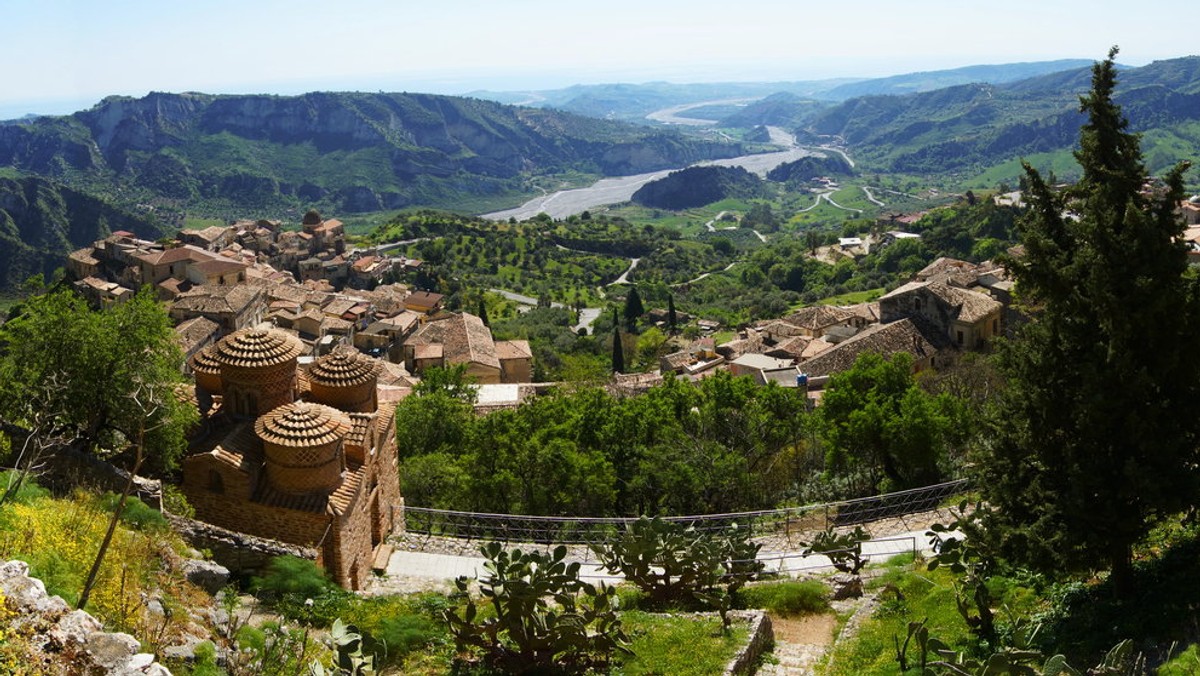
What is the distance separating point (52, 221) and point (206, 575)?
154 m

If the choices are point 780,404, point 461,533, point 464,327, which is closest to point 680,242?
point 464,327

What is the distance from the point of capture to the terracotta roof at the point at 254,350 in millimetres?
20359

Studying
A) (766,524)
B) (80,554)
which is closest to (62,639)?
(80,554)

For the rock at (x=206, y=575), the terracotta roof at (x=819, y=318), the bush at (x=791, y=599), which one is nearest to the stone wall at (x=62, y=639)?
the rock at (x=206, y=575)

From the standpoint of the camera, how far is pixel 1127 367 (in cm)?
1304

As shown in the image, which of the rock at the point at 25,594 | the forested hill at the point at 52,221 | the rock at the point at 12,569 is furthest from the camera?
the forested hill at the point at 52,221

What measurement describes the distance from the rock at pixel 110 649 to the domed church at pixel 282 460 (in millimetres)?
8332

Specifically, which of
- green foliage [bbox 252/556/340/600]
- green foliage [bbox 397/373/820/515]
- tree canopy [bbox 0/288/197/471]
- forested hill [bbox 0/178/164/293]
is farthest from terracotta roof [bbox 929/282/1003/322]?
forested hill [bbox 0/178/164/293]

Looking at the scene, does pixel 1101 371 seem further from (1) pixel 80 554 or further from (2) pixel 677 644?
(1) pixel 80 554

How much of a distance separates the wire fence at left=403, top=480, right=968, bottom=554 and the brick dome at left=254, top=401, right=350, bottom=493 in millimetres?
4248

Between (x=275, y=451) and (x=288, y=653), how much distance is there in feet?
→ 22.8

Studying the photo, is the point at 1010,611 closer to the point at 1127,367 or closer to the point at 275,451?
the point at 1127,367

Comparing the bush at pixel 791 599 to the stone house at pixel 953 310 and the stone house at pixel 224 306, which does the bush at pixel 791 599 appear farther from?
the stone house at pixel 224 306

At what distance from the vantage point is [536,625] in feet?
45.8
